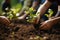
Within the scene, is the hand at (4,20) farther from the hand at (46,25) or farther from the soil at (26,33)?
the hand at (46,25)

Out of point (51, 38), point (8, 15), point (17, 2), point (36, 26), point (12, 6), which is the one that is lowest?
point (51, 38)

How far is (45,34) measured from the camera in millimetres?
845

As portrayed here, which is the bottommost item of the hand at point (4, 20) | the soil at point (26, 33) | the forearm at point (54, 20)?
Answer: the soil at point (26, 33)

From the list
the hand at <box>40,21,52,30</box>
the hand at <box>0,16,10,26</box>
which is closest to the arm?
the hand at <box>40,21,52,30</box>

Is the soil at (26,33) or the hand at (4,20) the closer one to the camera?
the soil at (26,33)

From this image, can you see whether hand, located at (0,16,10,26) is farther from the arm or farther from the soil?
the arm

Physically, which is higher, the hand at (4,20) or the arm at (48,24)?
the hand at (4,20)

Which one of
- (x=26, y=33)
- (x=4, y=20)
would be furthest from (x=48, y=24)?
(x=4, y=20)

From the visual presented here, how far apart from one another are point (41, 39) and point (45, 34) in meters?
0.06

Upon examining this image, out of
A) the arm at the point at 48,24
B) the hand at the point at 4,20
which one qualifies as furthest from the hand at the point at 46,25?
the hand at the point at 4,20

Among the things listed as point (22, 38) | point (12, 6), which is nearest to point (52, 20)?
point (22, 38)

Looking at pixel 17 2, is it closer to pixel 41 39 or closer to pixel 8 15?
pixel 8 15

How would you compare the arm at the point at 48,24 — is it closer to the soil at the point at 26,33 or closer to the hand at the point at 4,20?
the soil at the point at 26,33

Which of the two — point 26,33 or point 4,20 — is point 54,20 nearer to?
point 26,33
